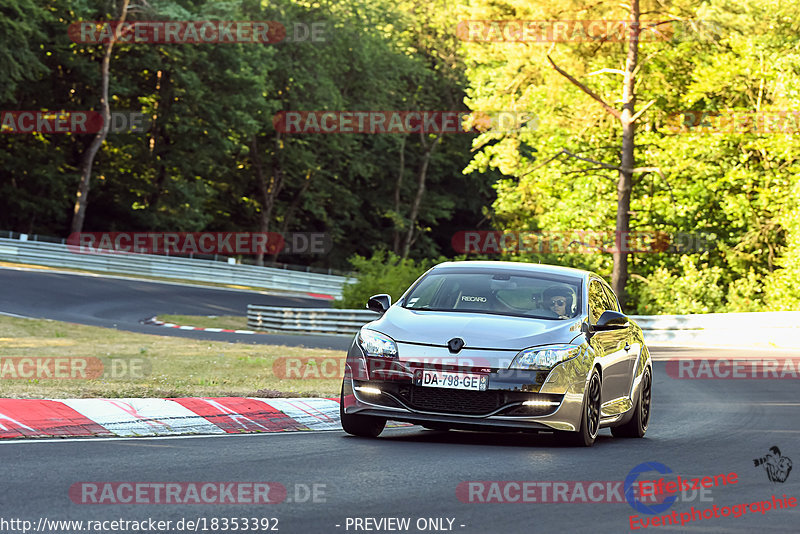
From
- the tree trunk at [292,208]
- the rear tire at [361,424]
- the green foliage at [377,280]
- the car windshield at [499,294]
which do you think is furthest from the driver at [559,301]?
the tree trunk at [292,208]

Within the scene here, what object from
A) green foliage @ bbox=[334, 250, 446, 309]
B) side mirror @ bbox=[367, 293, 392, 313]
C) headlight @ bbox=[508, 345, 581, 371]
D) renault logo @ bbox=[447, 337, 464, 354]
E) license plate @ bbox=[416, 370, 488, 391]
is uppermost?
side mirror @ bbox=[367, 293, 392, 313]

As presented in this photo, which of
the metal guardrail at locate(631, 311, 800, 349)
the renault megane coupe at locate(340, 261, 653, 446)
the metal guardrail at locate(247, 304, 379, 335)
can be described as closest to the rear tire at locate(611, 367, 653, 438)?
the renault megane coupe at locate(340, 261, 653, 446)

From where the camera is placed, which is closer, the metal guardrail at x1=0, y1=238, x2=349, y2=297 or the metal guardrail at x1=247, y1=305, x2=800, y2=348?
the metal guardrail at x1=247, y1=305, x2=800, y2=348

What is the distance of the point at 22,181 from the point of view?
6166 cm

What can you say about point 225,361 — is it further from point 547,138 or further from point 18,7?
point 18,7

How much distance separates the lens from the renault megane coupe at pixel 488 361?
33.5ft

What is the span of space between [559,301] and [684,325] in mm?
22728

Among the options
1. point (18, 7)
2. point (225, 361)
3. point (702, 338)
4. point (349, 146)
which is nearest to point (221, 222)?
point (349, 146)

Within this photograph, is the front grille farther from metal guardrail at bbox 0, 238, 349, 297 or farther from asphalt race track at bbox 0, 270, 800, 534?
metal guardrail at bbox 0, 238, 349, 297

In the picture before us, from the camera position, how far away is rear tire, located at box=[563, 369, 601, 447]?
34.8 ft

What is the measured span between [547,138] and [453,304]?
40.8 meters

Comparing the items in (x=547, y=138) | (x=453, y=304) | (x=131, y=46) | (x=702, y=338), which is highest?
(x=131, y=46)

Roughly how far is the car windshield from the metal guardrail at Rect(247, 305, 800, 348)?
20.1 m

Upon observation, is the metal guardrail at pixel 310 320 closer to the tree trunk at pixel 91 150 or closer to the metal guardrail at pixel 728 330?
the metal guardrail at pixel 728 330
